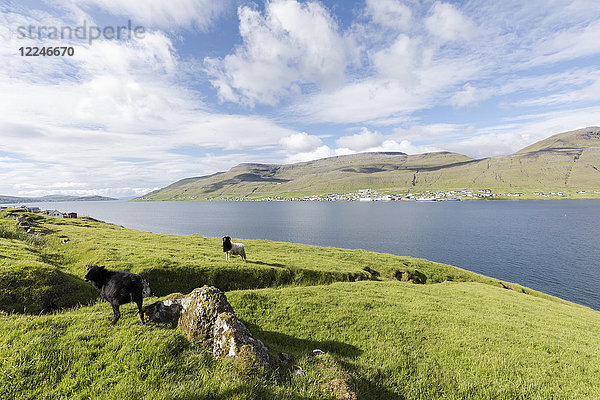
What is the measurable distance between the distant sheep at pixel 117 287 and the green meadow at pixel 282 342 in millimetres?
726

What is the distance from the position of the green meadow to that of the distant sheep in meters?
0.73

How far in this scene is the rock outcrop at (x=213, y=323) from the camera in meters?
8.04

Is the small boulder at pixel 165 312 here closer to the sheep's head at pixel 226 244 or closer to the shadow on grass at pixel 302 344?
the shadow on grass at pixel 302 344

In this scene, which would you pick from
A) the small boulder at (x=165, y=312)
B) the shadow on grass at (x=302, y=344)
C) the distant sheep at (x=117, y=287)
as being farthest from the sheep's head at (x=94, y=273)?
the shadow on grass at (x=302, y=344)

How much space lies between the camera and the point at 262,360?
26.0 ft

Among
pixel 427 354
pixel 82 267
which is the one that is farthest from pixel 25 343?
pixel 427 354

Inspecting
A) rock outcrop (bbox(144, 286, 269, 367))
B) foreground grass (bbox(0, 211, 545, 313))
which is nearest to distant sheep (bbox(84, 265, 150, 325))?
rock outcrop (bbox(144, 286, 269, 367))

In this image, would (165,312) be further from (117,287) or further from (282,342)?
(282,342)

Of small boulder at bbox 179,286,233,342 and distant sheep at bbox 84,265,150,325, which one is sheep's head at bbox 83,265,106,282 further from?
small boulder at bbox 179,286,233,342

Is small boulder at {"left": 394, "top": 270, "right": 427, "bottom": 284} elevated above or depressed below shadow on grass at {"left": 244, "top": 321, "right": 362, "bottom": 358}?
below

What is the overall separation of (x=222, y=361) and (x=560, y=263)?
103951 millimetres

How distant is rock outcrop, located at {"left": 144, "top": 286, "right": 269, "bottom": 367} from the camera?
804cm

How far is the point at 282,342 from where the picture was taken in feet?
38.0

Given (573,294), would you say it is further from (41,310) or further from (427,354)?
(41,310)
